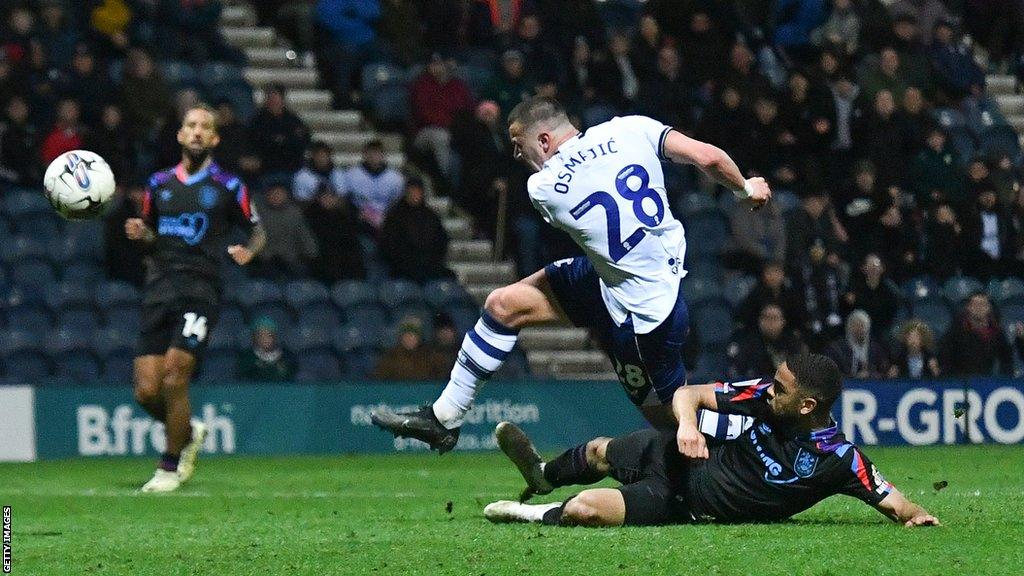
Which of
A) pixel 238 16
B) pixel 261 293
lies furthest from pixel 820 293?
pixel 238 16

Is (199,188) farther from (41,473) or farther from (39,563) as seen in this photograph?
(39,563)

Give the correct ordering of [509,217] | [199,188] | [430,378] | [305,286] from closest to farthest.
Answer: [199,188] → [430,378] → [305,286] → [509,217]

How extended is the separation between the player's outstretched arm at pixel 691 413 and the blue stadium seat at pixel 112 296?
9639 millimetres

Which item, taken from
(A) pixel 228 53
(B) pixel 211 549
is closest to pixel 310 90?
(A) pixel 228 53

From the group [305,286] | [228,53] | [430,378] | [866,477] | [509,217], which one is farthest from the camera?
[228,53]

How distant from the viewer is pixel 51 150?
1708 cm

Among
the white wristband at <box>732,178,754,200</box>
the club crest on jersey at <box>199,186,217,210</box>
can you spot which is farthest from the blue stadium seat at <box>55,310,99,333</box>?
the white wristband at <box>732,178,754,200</box>

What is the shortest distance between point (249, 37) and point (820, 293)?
8040 mm

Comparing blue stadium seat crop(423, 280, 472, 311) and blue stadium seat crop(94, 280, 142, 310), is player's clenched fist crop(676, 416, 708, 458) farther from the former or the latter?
blue stadium seat crop(94, 280, 142, 310)

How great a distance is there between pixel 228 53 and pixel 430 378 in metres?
5.86

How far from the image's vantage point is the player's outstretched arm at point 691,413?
775cm

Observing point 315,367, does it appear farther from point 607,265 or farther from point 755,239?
point 607,265

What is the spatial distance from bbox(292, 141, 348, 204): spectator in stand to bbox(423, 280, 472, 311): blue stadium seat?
137 cm

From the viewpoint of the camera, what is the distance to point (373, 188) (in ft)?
59.8
